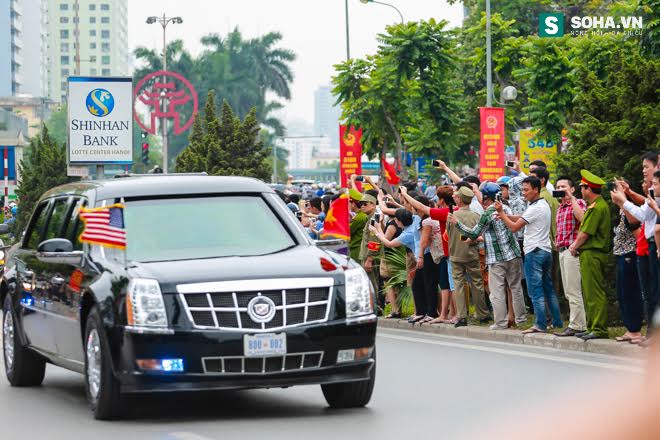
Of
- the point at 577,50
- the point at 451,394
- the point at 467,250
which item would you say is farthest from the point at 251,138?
the point at 451,394

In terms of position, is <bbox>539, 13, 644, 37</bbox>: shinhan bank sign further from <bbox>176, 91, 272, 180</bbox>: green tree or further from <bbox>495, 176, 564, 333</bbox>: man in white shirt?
<bbox>495, 176, 564, 333</bbox>: man in white shirt

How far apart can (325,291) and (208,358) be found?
0.91 meters

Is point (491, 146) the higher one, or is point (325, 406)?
point (491, 146)

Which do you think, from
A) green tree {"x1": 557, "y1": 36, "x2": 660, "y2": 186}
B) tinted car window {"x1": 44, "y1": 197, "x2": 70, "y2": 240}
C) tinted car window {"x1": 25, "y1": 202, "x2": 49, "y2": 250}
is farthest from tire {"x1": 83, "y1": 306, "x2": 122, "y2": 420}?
green tree {"x1": 557, "y1": 36, "x2": 660, "y2": 186}

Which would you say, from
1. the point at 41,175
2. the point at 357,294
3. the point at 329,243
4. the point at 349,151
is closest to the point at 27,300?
the point at 329,243

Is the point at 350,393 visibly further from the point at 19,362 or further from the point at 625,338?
the point at 625,338

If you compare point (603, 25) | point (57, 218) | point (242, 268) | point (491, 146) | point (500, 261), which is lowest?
point (500, 261)

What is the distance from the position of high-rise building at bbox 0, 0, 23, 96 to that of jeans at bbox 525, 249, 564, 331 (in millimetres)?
175736

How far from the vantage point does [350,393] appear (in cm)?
991

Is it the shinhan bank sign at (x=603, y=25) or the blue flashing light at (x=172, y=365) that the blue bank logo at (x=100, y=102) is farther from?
the blue flashing light at (x=172, y=365)

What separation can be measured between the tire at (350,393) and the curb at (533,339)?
3.77 meters

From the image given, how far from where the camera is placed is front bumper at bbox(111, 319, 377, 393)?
897 cm

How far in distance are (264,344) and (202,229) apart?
4.67 ft

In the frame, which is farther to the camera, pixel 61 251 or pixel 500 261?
pixel 500 261
